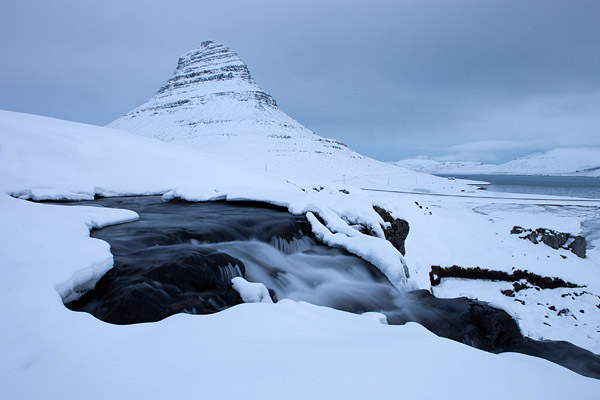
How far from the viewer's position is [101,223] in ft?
17.3

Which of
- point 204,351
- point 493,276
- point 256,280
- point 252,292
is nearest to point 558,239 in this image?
point 493,276

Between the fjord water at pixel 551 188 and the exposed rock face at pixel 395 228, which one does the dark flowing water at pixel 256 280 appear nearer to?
the exposed rock face at pixel 395 228

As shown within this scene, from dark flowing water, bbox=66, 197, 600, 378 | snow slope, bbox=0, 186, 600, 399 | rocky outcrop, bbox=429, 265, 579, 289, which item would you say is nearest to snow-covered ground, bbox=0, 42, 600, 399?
snow slope, bbox=0, 186, 600, 399

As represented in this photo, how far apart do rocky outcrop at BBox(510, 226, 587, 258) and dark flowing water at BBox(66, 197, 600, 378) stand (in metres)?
13.0

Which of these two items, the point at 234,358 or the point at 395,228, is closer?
the point at 234,358

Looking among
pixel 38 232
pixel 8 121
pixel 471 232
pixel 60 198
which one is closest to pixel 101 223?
pixel 38 232

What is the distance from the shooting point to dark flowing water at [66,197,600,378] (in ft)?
10.3

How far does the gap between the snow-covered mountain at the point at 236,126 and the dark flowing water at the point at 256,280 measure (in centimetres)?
2435

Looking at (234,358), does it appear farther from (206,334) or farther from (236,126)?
(236,126)

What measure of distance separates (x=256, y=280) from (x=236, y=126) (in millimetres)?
93507

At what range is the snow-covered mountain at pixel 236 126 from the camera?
59000mm

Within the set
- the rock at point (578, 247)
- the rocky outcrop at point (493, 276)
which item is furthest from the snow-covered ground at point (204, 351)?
the rock at point (578, 247)

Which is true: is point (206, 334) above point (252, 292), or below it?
above

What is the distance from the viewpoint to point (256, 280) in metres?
4.36
